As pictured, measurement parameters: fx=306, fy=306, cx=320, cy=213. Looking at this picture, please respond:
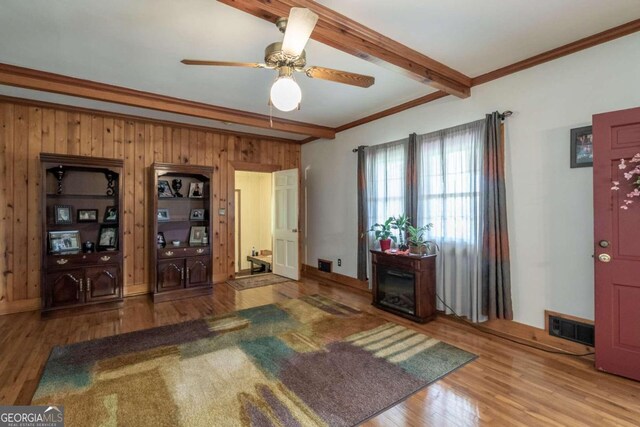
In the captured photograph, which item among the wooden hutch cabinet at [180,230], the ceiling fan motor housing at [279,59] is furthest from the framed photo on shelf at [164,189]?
the ceiling fan motor housing at [279,59]

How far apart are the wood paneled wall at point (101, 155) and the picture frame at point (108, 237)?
17cm

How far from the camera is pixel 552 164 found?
2.82 m

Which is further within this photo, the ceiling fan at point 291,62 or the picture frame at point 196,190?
the picture frame at point 196,190

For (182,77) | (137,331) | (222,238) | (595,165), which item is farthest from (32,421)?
(595,165)

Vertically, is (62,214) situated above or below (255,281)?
above

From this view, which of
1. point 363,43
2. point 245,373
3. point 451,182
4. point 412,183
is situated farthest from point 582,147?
point 245,373

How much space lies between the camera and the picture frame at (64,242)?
3884 mm

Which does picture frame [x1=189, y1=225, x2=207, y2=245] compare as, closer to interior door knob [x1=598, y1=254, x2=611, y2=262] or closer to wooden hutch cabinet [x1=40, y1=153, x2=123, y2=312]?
wooden hutch cabinet [x1=40, y1=153, x2=123, y2=312]

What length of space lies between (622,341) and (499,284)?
3.05 feet

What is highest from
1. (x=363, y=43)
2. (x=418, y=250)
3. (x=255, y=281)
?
(x=363, y=43)

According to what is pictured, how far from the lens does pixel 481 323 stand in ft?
10.8

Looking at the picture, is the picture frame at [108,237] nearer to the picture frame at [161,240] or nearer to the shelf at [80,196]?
the shelf at [80,196]

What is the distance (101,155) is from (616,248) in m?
5.91

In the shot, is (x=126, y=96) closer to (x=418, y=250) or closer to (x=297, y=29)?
(x=297, y=29)
